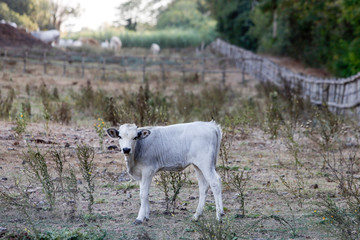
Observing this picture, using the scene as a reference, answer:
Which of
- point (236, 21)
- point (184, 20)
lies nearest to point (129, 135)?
point (236, 21)

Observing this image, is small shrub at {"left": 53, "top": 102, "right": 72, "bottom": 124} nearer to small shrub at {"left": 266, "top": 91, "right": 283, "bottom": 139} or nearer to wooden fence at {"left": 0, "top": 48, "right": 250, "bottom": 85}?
small shrub at {"left": 266, "top": 91, "right": 283, "bottom": 139}

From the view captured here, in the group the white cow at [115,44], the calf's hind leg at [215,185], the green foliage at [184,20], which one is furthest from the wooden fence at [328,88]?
the green foliage at [184,20]

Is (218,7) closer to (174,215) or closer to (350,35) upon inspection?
(350,35)

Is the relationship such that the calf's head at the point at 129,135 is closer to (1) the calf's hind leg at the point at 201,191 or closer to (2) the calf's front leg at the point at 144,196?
(2) the calf's front leg at the point at 144,196

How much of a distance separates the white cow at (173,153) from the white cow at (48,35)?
88.7 ft

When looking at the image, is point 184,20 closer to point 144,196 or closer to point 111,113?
point 111,113

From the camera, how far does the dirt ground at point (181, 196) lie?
6109mm

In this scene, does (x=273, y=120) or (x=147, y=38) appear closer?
(x=273, y=120)

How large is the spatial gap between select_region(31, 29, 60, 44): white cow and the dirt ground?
71.6 feet

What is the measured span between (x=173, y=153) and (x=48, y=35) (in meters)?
29.6

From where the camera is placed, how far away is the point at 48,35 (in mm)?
34094

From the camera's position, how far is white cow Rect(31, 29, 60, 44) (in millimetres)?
32791

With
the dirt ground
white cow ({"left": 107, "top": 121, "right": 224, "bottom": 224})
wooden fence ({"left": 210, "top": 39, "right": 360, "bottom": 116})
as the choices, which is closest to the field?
the dirt ground

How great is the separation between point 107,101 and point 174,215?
6920mm
